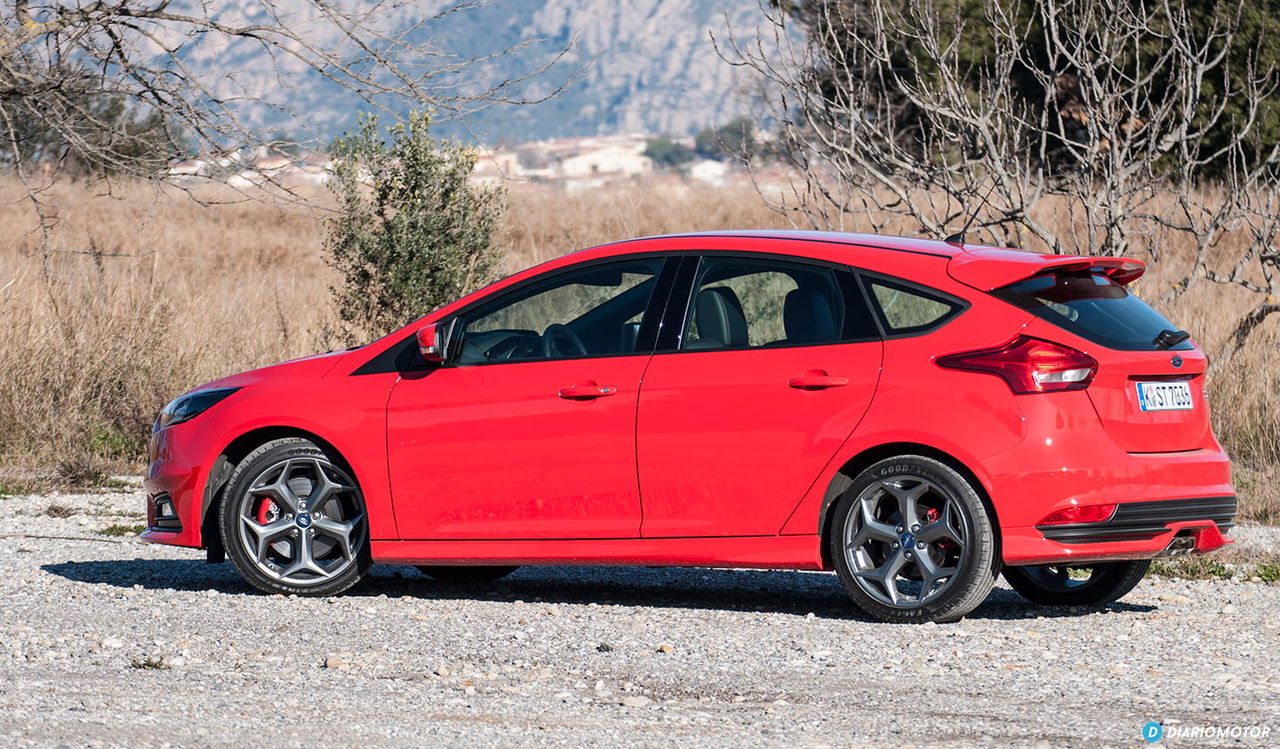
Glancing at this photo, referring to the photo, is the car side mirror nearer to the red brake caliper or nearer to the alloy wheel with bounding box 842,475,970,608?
the red brake caliper

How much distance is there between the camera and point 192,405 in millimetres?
7984

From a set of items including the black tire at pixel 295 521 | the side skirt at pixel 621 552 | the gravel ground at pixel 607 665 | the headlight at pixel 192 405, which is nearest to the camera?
the gravel ground at pixel 607 665

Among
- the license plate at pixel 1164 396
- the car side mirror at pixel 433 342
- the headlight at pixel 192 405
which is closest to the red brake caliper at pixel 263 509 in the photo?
the headlight at pixel 192 405

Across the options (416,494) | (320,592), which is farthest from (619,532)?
(320,592)

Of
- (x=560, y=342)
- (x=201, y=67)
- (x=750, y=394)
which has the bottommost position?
(x=750, y=394)

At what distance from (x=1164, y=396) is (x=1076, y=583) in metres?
1.26

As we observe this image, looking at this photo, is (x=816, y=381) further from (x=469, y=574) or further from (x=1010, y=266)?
(x=469, y=574)

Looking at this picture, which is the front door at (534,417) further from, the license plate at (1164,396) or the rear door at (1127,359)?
the license plate at (1164,396)

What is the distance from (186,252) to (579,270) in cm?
2510

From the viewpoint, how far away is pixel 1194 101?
13.4 meters

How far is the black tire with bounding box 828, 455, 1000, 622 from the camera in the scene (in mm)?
6562

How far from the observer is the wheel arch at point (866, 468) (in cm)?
658

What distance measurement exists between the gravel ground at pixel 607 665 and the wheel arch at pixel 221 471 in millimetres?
259

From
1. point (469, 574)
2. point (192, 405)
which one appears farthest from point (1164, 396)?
point (192, 405)
